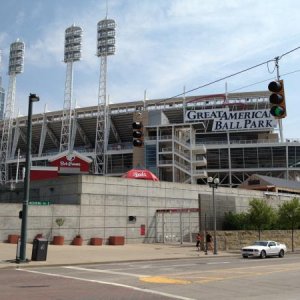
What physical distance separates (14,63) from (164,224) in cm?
9093

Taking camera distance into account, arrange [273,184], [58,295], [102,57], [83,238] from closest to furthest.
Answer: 1. [58,295]
2. [83,238]
3. [273,184]
4. [102,57]

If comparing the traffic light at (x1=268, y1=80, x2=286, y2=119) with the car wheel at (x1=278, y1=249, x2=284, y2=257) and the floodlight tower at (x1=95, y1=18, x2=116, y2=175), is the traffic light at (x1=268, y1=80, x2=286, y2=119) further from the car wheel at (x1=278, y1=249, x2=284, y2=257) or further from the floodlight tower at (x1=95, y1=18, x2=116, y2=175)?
the floodlight tower at (x1=95, y1=18, x2=116, y2=175)

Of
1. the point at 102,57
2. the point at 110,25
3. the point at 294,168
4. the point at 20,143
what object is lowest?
the point at 294,168

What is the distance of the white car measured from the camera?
31.3m

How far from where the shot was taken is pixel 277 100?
45.5 feet

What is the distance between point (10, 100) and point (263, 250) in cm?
10235

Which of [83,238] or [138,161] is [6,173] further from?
[83,238]

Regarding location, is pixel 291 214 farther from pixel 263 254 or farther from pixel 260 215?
pixel 263 254

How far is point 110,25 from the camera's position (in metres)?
110

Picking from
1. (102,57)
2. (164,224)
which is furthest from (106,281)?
(102,57)

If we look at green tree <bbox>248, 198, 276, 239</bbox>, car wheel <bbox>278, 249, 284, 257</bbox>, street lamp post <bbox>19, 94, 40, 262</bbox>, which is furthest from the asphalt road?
green tree <bbox>248, 198, 276, 239</bbox>

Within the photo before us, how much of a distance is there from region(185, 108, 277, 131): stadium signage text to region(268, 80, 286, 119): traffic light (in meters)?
87.4

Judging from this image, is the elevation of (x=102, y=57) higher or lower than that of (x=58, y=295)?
higher

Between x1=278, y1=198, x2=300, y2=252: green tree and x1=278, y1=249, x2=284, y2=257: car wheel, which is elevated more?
x1=278, y1=198, x2=300, y2=252: green tree
